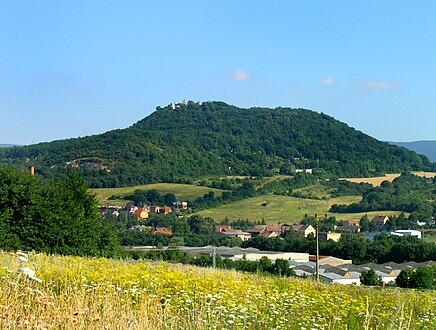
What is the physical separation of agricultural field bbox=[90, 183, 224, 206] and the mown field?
117 metres

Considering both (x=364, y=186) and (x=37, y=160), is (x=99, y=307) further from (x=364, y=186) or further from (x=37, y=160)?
(x=37, y=160)

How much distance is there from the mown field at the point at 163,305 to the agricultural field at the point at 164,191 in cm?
11749

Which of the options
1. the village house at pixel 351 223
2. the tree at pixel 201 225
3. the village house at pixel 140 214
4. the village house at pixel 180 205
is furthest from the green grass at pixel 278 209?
the village house at pixel 140 214

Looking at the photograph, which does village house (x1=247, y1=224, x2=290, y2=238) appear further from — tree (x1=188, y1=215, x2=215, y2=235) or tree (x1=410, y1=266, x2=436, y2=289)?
tree (x1=410, y1=266, x2=436, y2=289)

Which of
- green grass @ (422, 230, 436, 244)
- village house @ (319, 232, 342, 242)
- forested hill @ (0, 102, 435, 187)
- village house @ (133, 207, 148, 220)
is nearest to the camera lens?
village house @ (319, 232, 342, 242)

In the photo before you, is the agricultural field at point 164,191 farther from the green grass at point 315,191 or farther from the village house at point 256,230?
the village house at point 256,230

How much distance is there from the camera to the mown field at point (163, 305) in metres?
6.27

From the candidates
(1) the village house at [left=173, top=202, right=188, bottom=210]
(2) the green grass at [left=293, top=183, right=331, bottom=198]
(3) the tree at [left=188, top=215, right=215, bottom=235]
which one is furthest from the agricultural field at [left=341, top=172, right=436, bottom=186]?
(3) the tree at [left=188, top=215, right=215, bottom=235]

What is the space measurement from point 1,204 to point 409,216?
94291 mm

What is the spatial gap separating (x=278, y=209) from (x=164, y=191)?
26.6 meters

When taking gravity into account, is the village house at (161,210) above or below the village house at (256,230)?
above

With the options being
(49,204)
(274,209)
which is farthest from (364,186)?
(49,204)

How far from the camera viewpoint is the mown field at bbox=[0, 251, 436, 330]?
627 centimetres

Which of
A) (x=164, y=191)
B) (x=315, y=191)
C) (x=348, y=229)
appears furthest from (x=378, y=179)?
(x=348, y=229)
